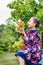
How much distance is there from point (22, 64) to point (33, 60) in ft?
0.57

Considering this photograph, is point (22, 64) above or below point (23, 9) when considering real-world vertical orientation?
below

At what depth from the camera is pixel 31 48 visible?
3736 mm

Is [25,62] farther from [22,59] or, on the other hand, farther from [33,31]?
[33,31]

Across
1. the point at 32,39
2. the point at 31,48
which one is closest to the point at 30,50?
the point at 31,48

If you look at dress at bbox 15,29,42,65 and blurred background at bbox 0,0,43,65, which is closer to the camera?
dress at bbox 15,29,42,65

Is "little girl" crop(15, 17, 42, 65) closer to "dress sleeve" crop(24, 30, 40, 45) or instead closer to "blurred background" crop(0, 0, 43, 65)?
"dress sleeve" crop(24, 30, 40, 45)

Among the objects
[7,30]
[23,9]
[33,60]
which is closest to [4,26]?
[7,30]

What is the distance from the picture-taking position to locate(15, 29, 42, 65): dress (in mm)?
3727

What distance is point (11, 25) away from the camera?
17109 mm

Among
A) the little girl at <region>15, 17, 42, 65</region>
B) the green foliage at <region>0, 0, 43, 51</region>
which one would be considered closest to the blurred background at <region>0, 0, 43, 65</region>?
the green foliage at <region>0, 0, 43, 51</region>

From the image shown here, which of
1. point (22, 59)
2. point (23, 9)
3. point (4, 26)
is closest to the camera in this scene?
point (22, 59)

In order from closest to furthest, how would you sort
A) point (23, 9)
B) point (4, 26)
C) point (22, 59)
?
point (22, 59)
point (23, 9)
point (4, 26)

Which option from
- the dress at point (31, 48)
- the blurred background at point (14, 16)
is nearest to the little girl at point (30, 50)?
the dress at point (31, 48)

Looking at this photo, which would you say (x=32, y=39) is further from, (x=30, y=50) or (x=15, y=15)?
(x=15, y=15)
